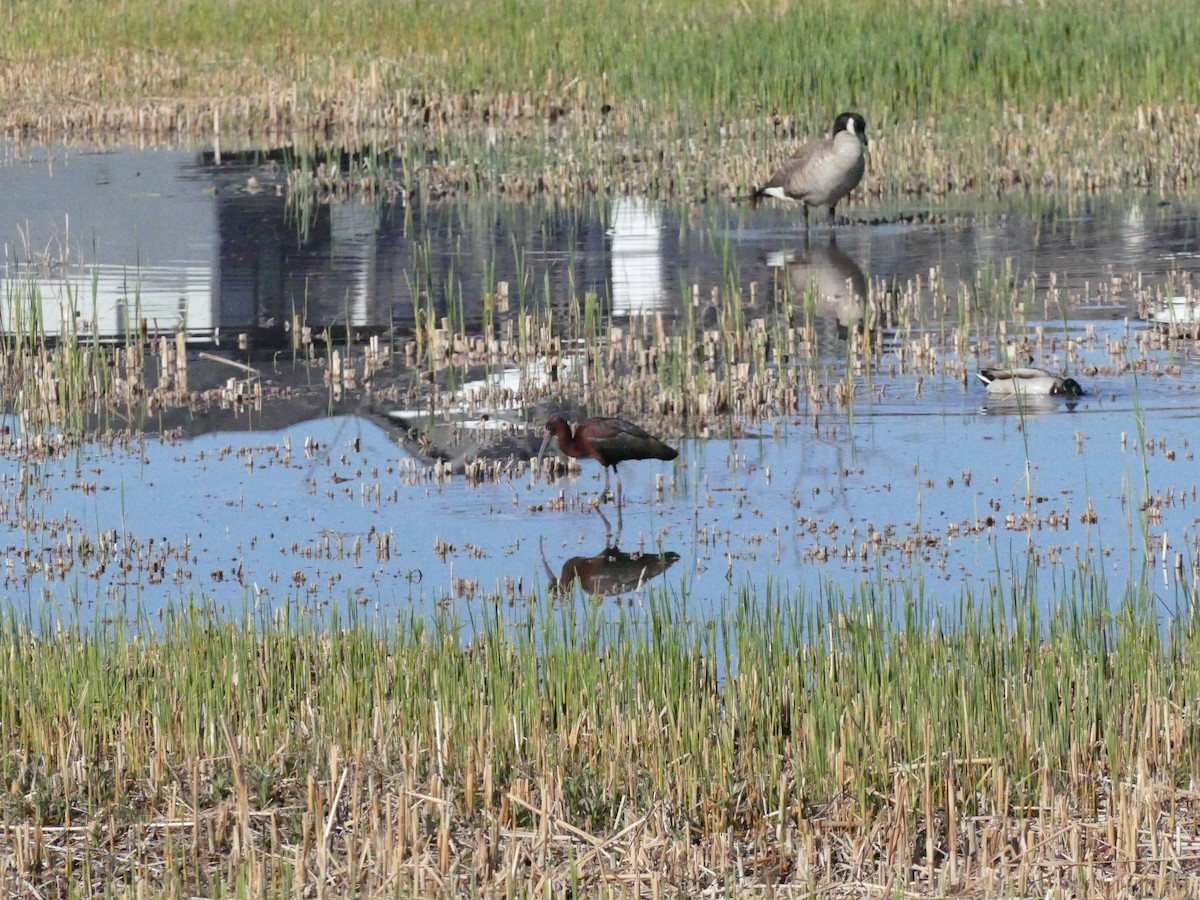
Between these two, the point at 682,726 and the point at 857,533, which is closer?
the point at 682,726

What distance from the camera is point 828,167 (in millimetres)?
16672

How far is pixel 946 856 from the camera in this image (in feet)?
16.2

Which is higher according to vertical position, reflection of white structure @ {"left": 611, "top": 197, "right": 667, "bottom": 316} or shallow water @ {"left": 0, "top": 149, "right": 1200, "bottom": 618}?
reflection of white structure @ {"left": 611, "top": 197, "right": 667, "bottom": 316}

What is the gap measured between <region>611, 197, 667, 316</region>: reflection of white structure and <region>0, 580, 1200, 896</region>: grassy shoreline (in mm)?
7378

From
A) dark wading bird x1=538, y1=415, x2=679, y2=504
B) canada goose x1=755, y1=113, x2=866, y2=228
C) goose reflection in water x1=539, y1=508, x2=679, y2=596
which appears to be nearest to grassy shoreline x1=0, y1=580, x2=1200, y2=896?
goose reflection in water x1=539, y1=508, x2=679, y2=596

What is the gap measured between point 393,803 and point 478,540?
323 centimetres

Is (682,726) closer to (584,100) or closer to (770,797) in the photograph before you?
(770,797)

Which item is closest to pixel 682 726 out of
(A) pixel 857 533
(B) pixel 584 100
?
(A) pixel 857 533

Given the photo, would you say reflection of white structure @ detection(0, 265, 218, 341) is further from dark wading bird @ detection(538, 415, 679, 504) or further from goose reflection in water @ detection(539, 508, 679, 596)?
goose reflection in water @ detection(539, 508, 679, 596)

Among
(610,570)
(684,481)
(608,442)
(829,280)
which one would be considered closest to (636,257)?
(829,280)

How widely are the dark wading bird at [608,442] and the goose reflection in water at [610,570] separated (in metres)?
0.72

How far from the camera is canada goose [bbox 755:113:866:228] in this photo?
16.7 meters

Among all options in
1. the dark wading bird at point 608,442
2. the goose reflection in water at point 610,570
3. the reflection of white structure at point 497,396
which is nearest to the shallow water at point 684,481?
the goose reflection in water at point 610,570

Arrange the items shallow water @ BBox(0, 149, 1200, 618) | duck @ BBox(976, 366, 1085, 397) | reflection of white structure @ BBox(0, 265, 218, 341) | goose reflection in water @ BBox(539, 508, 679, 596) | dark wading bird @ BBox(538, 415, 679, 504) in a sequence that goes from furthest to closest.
Result: 1. reflection of white structure @ BBox(0, 265, 218, 341)
2. duck @ BBox(976, 366, 1085, 397)
3. dark wading bird @ BBox(538, 415, 679, 504)
4. shallow water @ BBox(0, 149, 1200, 618)
5. goose reflection in water @ BBox(539, 508, 679, 596)
